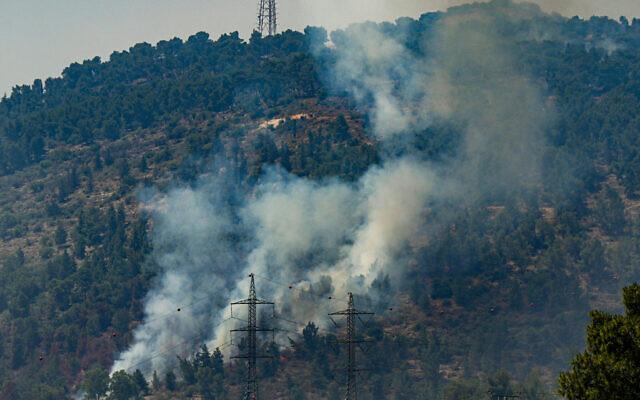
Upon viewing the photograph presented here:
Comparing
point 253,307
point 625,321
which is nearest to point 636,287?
point 625,321

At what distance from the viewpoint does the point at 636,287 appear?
10444 centimetres

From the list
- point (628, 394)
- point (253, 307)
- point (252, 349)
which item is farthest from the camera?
point (253, 307)

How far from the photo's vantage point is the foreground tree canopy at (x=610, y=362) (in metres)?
101

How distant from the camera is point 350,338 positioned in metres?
186

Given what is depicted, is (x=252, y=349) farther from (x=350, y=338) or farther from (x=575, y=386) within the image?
(x=575, y=386)

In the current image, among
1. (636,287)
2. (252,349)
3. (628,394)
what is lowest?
(628,394)

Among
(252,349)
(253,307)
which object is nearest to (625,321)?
(252,349)

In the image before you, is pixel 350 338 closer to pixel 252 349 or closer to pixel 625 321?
pixel 252 349

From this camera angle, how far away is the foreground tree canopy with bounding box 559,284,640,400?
10094 centimetres

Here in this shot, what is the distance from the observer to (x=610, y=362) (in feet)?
332

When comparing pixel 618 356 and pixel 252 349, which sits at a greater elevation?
pixel 252 349

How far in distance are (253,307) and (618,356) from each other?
94283 millimetres

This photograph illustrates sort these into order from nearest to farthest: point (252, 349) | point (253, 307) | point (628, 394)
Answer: point (628, 394) → point (252, 349) → point (253, 307)

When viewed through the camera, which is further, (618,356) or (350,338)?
(350,338)
